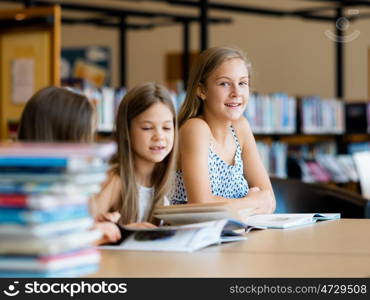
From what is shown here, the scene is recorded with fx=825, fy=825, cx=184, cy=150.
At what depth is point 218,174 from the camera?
285 cm

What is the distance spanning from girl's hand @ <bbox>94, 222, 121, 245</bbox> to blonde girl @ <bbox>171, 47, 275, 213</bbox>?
813 mm

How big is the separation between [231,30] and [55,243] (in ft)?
35.5

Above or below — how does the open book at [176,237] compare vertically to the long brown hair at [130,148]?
below

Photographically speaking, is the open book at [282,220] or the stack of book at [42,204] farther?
the open book at [282,220]

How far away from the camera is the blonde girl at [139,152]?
7.10 ft

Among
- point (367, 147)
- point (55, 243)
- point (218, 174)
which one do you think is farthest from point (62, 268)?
point (367, 147)

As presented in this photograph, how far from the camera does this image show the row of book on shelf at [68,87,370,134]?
734 cm

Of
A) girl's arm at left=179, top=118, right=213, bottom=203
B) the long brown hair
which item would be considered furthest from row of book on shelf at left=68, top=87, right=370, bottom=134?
the long brown hair

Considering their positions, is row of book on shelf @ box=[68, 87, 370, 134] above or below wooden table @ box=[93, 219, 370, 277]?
above

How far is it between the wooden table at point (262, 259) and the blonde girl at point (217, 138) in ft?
2.06

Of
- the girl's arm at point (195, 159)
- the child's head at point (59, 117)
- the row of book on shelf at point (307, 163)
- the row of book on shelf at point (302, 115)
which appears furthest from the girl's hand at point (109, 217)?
the row of book on shelf at point (307, 163)

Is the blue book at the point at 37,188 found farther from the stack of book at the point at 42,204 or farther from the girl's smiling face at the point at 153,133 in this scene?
the girl's smiling face at the point at 153,133

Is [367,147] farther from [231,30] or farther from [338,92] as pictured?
[231,30]

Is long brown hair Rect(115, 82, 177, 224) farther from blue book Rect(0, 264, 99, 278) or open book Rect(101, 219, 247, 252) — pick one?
blue book Rect(0, 264, 99, 278)
